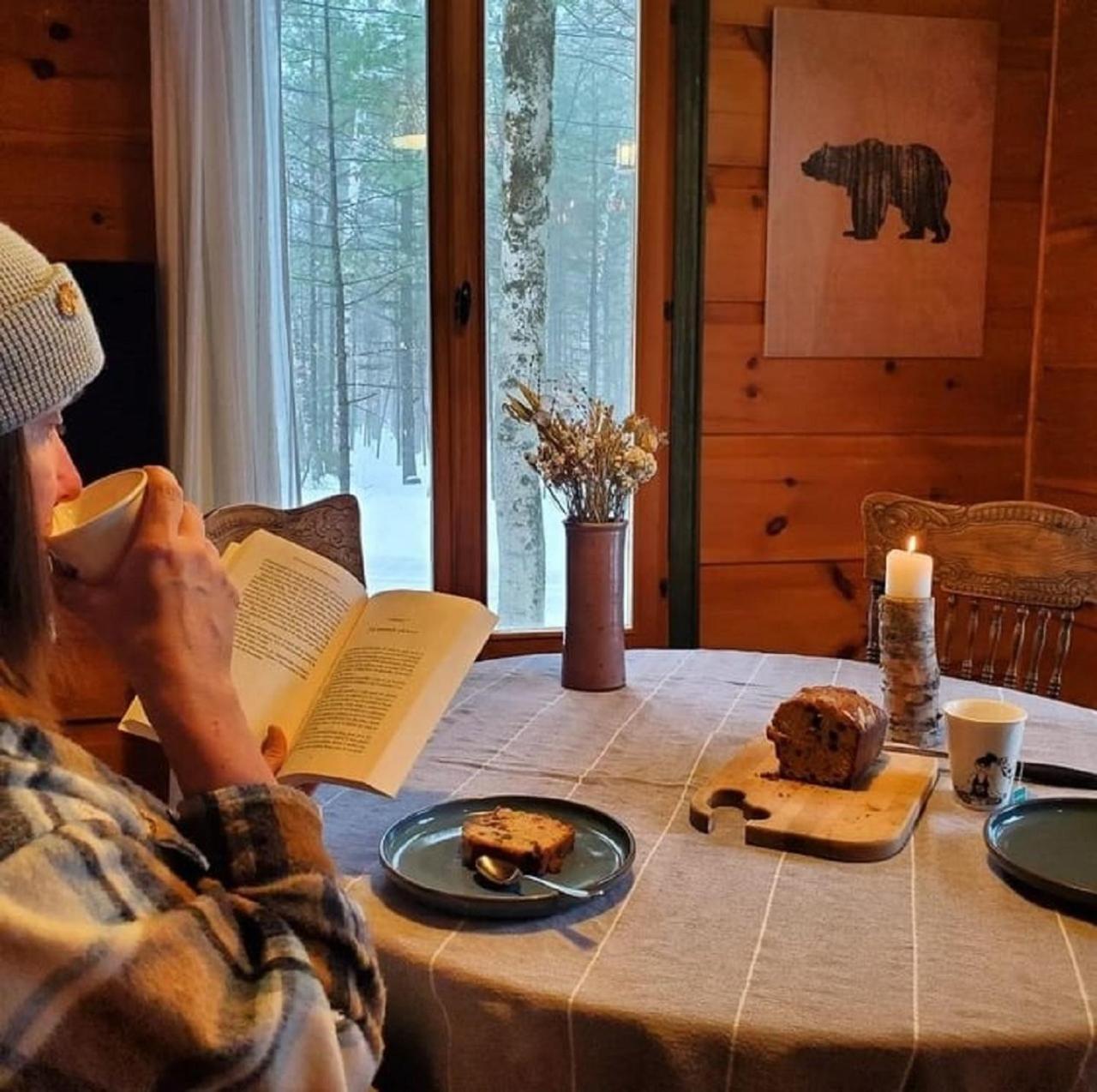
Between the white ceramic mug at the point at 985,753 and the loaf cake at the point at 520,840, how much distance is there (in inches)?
16.4

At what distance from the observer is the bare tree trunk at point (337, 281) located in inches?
99.7

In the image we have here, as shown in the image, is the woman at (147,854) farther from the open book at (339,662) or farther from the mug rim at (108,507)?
the open book at (339,662)

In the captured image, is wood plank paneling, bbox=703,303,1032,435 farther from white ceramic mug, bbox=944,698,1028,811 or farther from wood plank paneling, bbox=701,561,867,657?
white ceramic mug, bbox=944,698,1028,811

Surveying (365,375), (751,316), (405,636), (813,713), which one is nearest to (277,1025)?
(405,636)

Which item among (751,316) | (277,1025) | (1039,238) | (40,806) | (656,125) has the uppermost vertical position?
(656,125)

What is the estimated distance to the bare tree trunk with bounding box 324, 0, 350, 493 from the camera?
2533 mm

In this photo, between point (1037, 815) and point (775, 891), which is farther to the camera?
point (1037, 815)

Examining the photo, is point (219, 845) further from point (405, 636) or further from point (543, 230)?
point (543, 230)

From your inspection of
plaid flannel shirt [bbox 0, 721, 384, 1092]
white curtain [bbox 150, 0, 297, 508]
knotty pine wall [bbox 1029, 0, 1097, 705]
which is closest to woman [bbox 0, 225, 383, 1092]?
plaid flannel shirt [bbox 0, 721, 384, 1092]

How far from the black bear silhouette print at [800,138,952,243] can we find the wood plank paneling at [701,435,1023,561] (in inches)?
19.2

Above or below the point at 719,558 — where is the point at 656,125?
above

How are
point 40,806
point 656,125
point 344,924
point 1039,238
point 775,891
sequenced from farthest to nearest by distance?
point 1039,238 < point 656,125 < point 775,891 < point 344,924 < point 40,806

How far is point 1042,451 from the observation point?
279cm

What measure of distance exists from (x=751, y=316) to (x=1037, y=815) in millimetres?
1722
